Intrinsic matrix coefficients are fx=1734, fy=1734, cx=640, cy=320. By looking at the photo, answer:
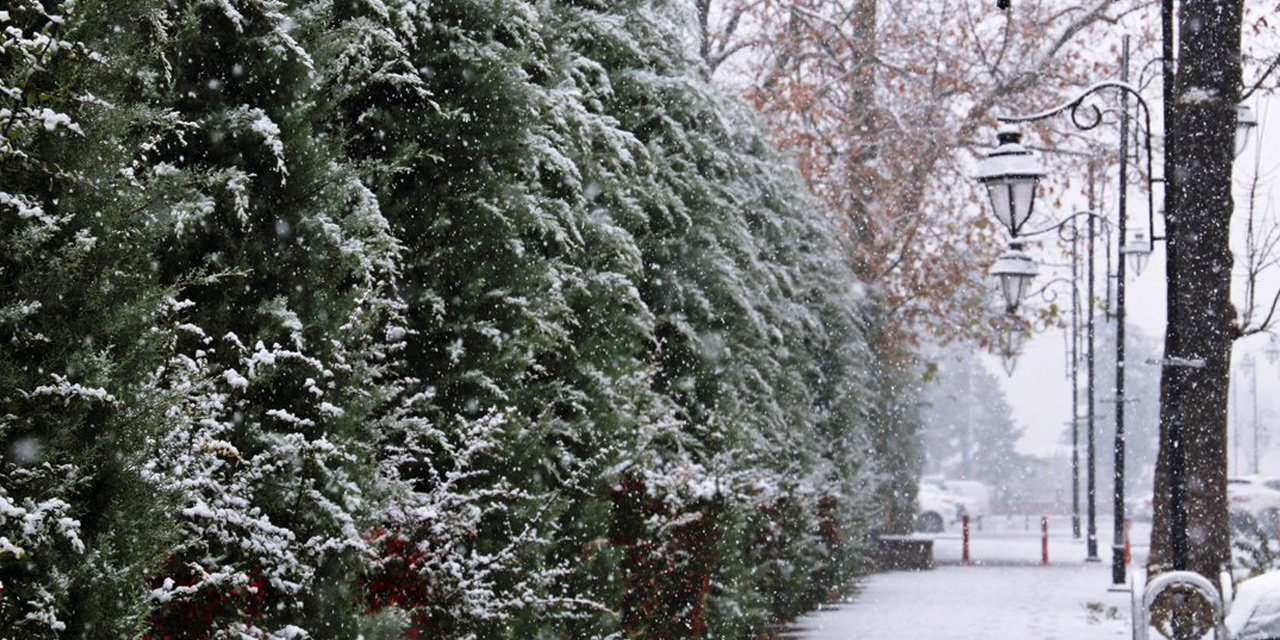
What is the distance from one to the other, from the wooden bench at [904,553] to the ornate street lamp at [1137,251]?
244 inches

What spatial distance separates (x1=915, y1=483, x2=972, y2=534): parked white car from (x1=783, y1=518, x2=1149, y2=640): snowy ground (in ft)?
58.8

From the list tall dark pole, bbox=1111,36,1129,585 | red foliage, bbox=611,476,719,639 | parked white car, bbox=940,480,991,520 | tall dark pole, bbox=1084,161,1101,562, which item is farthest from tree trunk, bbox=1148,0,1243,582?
parked white car, bbox=940,480,991,520

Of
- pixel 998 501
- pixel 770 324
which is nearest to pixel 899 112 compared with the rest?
pixel 770 324

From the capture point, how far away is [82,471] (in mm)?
4496

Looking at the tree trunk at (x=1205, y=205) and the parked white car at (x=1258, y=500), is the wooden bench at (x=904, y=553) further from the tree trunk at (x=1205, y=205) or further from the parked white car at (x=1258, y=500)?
the tree trunk at (x=1205, y=205)

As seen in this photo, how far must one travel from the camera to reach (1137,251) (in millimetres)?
25328

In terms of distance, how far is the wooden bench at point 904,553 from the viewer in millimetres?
31891

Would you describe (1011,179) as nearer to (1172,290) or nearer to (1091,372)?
(1172,290)

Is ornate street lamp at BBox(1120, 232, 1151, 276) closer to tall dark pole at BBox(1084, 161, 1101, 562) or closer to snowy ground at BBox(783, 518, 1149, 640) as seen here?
tall dark pole at BBox(1084, 161, 1101, 562)

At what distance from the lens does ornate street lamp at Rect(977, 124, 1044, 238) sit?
13117 mm

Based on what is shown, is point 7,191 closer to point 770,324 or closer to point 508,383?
point 508,383

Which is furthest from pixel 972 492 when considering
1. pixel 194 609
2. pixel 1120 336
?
pixel 194 609

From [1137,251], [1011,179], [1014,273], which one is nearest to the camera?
[1011,179]

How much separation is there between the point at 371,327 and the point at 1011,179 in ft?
23.6
